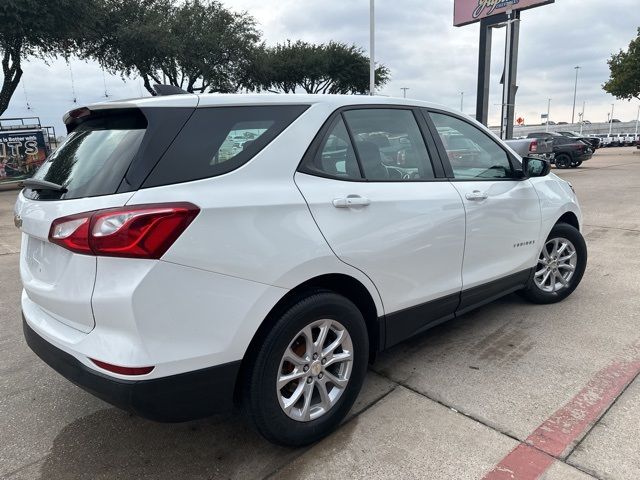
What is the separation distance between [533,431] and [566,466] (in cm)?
28

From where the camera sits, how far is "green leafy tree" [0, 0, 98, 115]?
15539 millimetres

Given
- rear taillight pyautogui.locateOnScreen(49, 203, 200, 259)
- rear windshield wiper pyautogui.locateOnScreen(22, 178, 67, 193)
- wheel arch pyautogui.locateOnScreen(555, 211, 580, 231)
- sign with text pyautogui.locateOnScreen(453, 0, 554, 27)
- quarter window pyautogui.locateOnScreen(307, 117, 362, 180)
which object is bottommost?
wheel arch pyautogui.locateOnScreen(555, 211, 580, 231)

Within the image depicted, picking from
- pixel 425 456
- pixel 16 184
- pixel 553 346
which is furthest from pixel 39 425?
pixel 16 184

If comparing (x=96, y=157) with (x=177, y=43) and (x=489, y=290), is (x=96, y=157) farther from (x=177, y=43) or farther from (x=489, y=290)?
(x=177, y=43)

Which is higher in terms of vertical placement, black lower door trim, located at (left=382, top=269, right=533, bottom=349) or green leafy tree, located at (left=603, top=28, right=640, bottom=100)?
green leafy tree, located at (left=603, top=28, right=640, bottom=100)

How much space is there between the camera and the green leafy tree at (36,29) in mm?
15539

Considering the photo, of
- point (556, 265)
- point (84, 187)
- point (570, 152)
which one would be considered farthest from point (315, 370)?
point (570, 152)

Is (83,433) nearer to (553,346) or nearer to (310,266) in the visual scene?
(310,266)

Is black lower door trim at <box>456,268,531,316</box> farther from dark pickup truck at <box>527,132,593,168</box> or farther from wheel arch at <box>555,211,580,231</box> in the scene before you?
dark pickup truck at <box>527,132,593,168</box>

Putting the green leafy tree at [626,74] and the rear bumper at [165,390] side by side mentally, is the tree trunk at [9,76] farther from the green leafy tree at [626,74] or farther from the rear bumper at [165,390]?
the green leafy tree at [626,74]

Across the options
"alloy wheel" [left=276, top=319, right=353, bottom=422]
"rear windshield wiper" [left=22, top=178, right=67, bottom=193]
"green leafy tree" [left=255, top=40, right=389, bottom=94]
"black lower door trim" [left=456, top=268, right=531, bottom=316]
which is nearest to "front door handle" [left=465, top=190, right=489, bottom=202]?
"black lower door trim" [left=456, top=268, right=531, bottom=316]

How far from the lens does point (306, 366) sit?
2383 mm

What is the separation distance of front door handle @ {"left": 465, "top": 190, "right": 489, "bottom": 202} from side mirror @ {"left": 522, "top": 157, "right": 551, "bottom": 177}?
66cm

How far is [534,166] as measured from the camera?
3795 millimetres
